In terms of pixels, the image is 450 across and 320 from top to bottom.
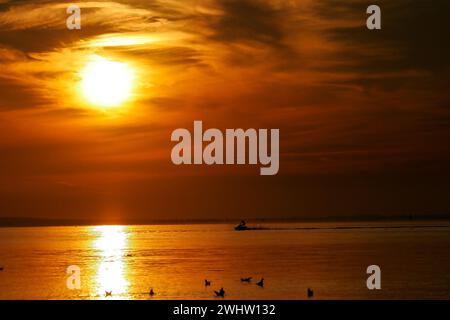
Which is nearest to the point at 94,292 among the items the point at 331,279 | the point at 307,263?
the point at 331,279

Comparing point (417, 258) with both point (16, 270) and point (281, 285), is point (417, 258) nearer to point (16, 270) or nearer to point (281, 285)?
point (281, 285)
